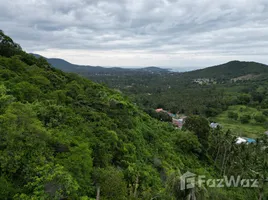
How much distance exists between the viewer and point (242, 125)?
6650 cm

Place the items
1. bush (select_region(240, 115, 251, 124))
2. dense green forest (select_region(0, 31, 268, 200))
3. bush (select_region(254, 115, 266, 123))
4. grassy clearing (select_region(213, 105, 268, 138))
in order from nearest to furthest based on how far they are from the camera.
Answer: dense green forest (select_region(0, 31, 268, 200)), grassy clearing (select_region(213, 105, 268, 138)), bush (select_region(254, 115, 266, 123)), bush (select_region(240, 115, 251, 124))

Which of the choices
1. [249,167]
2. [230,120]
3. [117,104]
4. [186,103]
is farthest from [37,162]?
[186,103]

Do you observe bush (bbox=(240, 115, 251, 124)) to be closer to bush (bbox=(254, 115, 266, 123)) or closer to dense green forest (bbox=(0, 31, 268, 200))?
bush (bbox=(254, 115, 266, 123))

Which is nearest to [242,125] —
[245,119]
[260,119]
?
[245,119]

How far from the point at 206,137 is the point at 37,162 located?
103ft

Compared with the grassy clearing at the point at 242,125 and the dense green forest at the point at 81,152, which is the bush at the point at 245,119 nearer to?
the grassy clearing at the point at 242,125

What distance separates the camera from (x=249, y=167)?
25562mm

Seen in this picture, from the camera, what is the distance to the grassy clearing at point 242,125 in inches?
2300

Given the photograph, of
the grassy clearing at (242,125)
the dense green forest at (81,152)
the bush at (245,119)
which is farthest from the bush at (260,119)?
the dense green forest at (81,152)

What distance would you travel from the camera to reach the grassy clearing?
192 feet

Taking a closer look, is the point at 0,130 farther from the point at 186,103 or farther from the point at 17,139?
the point at 186,103

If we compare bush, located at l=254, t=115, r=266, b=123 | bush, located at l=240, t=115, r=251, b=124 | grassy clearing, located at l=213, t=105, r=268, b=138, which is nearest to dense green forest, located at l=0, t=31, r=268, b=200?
grassy clearing, located at l=213, t=105, r=268, b=138

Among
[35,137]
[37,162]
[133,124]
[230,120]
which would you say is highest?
[35,137]

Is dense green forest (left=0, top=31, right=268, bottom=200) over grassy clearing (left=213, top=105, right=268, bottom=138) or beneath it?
over
